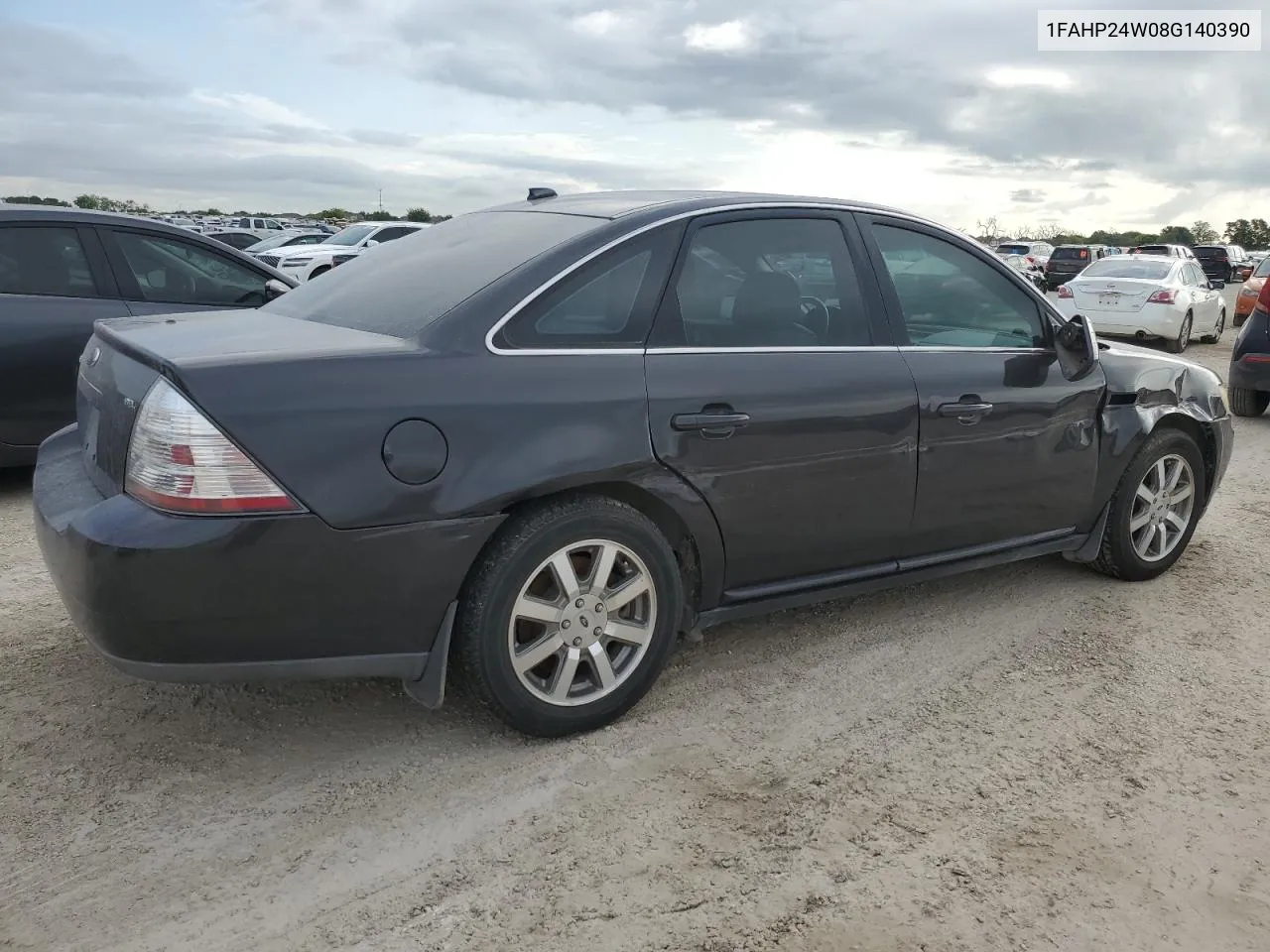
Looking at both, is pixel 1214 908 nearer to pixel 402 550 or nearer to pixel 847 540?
pixel 847 540

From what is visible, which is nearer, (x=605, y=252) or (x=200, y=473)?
(x=200, y=473)

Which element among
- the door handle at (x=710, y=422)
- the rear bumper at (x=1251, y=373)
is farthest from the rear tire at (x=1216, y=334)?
the door handle at (x=710, y=422)

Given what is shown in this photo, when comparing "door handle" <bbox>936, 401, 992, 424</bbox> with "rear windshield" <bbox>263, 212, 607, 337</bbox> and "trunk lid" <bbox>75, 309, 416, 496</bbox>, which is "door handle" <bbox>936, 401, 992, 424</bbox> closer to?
"rear windshield" <bbox>263, 212, 607, 337</bbox>

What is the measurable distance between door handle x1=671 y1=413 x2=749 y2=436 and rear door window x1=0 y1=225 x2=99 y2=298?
14.2 ft

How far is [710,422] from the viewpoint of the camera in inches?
132

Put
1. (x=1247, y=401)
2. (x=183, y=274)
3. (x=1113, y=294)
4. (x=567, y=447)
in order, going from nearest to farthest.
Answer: (x=567, y=447) → (x=183, y=274) → (x=1247, y=401) → (x=1113, y=294)

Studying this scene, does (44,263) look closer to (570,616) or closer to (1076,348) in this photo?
(570,616)

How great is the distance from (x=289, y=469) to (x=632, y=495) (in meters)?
1.00

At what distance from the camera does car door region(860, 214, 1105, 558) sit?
12.8 ft

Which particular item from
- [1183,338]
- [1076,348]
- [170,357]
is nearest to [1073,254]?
[1183,338]

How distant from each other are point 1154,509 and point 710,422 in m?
2.49

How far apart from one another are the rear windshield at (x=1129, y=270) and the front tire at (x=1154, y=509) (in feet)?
41.0

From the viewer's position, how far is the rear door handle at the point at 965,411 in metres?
3.89

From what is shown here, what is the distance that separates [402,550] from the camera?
2.87m
